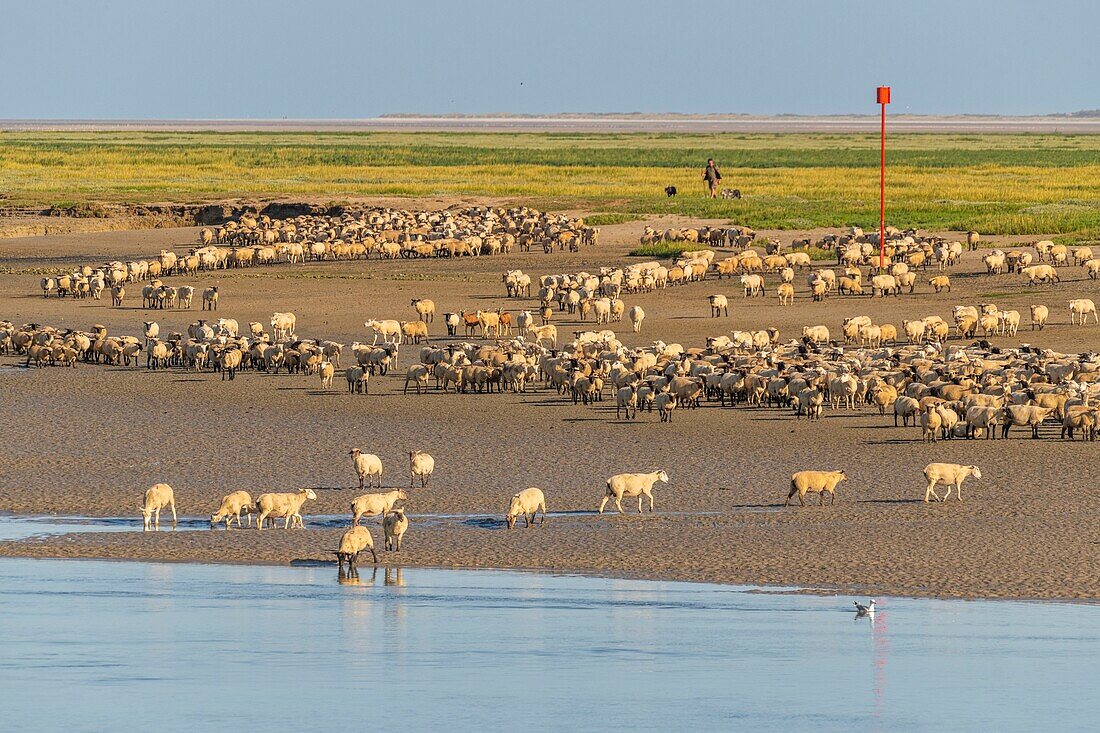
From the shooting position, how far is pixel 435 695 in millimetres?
13195

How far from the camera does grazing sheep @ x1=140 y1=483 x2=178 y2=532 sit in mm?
19234

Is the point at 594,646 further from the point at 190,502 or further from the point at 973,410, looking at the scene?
the point at 973,410

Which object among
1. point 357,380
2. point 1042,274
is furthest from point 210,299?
point 1042,274

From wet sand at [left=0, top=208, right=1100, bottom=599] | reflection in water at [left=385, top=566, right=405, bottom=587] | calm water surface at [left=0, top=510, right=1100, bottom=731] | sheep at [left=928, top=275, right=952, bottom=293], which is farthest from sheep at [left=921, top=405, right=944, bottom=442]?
sheep at [left=928, top=275, right=952, bottom=293]

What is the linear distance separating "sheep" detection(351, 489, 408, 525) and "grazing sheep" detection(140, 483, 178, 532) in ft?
6.42

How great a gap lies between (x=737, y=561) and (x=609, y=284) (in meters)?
23.9

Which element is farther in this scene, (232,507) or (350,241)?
(350,241)

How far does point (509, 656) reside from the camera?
46.9 ft

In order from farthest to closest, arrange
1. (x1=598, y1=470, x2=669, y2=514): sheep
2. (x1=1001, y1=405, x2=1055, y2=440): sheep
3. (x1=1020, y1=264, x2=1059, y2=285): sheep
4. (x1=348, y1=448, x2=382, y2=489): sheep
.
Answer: (x1=1020, y1=264, x2=1059, y2=285): sheep
(x1=1001, y1=405, x2=1055, y2=440): sheep
(x1=348, y1=448, x2=382, y2=489): sheep
(x1=598, y1=470, x2=669, y2=514): sheep

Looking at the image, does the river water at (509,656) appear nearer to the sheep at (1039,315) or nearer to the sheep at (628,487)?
the sheep at (628,487)

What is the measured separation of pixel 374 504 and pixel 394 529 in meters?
1.24

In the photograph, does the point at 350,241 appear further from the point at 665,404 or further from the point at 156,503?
the point at 156,503

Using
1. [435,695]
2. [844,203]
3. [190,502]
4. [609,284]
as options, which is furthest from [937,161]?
[435,695]

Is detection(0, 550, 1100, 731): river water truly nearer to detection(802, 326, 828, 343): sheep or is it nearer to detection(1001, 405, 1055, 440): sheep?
detection(1001, 405, 1055, 440): sheep
